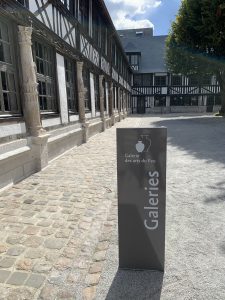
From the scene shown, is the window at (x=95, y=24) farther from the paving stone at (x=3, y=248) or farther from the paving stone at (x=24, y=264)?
the paving stone at (x=24, y=264)

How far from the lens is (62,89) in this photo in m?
7.73

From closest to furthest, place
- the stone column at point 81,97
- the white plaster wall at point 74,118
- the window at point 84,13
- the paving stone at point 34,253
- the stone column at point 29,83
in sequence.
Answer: the paving stone at point 34,253 < the stone column at point 29,83 < the white plaster wall at point 74,118 < the stone column at point 81,97 < the window at point 84,13

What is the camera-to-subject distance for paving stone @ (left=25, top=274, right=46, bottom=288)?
213 cm

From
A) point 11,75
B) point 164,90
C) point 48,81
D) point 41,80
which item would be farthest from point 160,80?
point 11,75

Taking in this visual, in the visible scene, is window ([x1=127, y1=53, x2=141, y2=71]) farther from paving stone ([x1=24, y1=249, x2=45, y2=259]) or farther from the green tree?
paving stone ([x1=24, y1=249, x2=45, y2=259])

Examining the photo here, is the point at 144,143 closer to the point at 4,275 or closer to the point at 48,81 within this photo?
the point at 4,275

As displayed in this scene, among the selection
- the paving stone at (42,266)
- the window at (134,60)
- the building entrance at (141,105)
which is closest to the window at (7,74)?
the paving stone at (42,266)

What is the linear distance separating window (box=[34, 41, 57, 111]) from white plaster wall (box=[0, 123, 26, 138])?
4.64 feet

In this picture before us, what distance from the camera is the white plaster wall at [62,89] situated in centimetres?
745

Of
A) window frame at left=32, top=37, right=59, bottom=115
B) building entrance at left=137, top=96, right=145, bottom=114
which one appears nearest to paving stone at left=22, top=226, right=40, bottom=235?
window frame at left=32, top=37, right=59, bottom=115

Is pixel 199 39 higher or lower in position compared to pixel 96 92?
higher

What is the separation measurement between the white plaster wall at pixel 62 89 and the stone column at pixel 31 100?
6.40 ft

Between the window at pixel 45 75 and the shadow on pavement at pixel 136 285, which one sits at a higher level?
the window at pixel 45 75

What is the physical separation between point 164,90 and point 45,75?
96.6 ft
